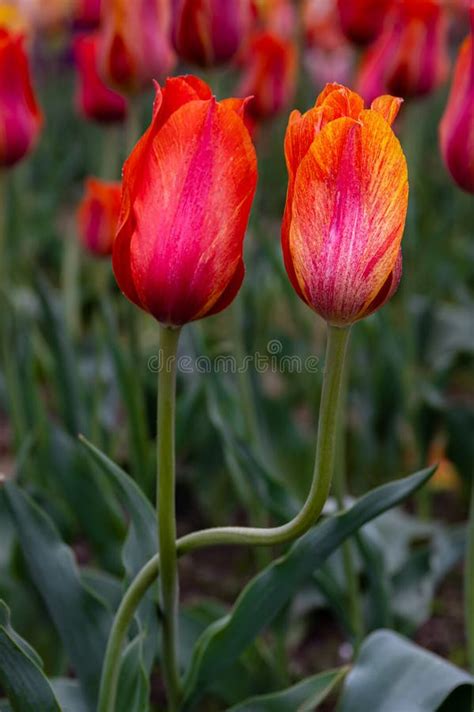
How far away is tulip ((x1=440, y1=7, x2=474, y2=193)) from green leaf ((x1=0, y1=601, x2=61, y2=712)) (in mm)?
566

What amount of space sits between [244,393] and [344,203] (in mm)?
641

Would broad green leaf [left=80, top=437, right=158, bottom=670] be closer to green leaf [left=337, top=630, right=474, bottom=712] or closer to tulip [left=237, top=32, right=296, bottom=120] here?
green leaf [left=337, top=630, right=474, bottom=712]

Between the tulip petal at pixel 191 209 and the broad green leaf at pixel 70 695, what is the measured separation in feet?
1.12

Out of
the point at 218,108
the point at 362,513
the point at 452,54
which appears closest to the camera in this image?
the point at 218,108

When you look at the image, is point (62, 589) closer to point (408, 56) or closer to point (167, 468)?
point (167, 468)

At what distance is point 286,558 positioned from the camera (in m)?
0.67

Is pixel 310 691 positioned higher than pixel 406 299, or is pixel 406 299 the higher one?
pixel 406 299

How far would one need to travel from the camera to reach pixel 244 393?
44.8 inches

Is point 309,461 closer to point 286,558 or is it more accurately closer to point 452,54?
point 286,558

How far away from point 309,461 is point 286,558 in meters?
0.79

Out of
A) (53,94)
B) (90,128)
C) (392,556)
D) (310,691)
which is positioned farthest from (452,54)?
(310,691)

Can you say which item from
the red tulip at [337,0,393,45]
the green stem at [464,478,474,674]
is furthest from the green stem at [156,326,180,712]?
the red tulip at [337,0,393,45]

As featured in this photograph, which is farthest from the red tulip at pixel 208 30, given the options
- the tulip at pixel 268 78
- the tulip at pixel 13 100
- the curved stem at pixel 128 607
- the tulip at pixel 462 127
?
the curved stem at pixel 128 607

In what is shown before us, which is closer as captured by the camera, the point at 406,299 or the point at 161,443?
the point at 161,443
